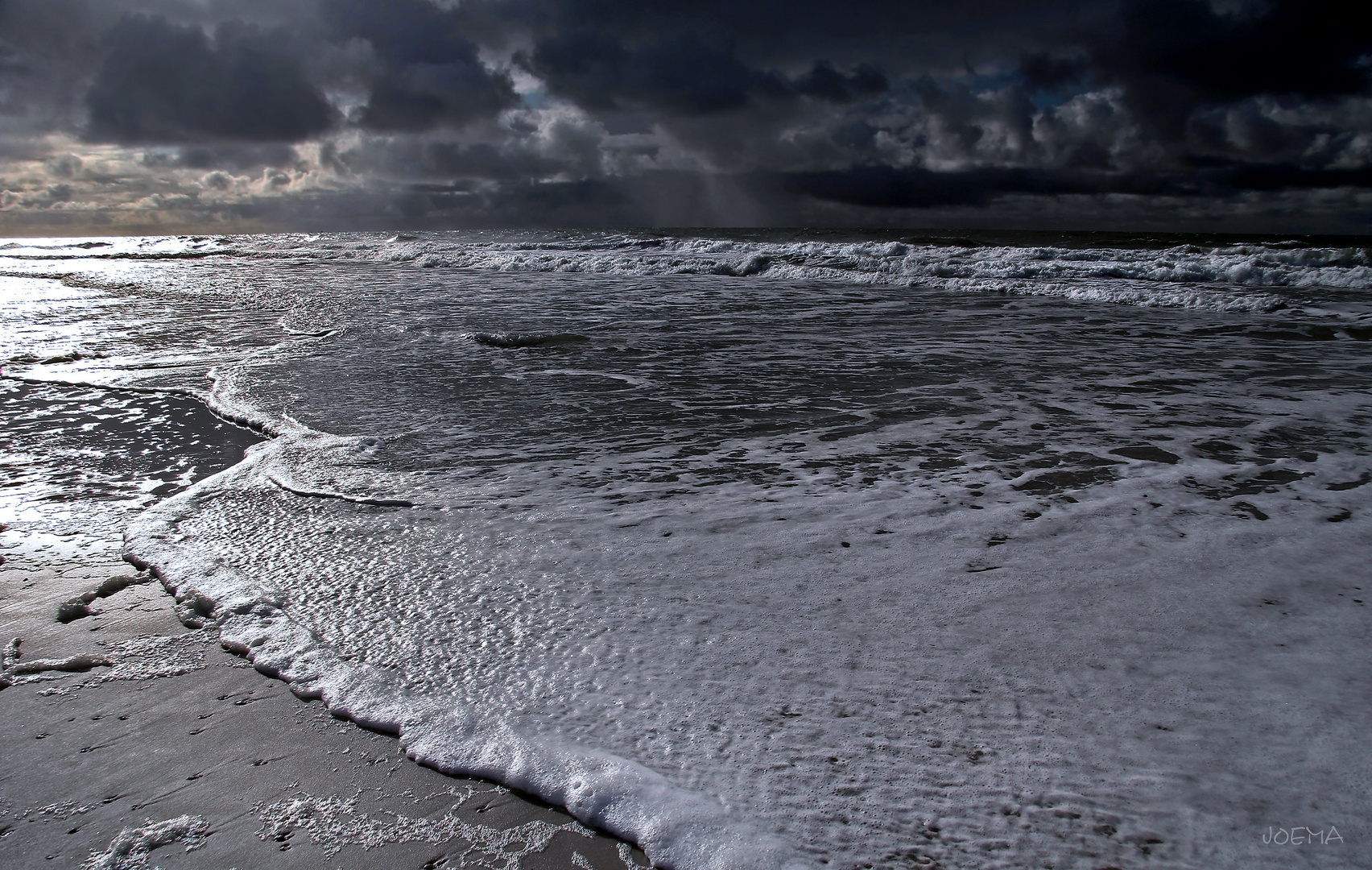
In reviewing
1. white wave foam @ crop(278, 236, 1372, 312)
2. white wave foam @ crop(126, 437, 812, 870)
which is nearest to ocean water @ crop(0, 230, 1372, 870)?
white wave foam @ crop(126, 437, 812, 870)

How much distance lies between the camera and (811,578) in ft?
8.43

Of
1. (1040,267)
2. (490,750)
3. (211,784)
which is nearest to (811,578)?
(490,750)

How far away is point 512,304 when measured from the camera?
11094 millimetres

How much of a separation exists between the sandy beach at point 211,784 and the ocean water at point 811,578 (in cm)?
8

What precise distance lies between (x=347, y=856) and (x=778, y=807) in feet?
3.00

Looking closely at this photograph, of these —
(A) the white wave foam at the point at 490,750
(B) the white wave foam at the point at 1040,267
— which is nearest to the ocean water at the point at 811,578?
(A) the white wave foam at the point at 490,750

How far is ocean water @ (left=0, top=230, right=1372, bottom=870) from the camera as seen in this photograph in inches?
64.8

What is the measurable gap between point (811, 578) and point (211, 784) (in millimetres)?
1777

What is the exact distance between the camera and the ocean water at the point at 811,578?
5.40 feet

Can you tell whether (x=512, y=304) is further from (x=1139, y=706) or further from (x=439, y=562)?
(x=1139, y=706)

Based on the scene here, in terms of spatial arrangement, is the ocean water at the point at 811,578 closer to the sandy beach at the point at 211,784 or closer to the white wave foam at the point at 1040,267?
the sandy beach at the point at 211,784

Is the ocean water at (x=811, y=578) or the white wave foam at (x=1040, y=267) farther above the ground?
the white wave foam at (x=1040, y=267)

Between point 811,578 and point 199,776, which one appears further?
point 811,578

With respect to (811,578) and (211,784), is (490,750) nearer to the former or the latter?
(211,784)
